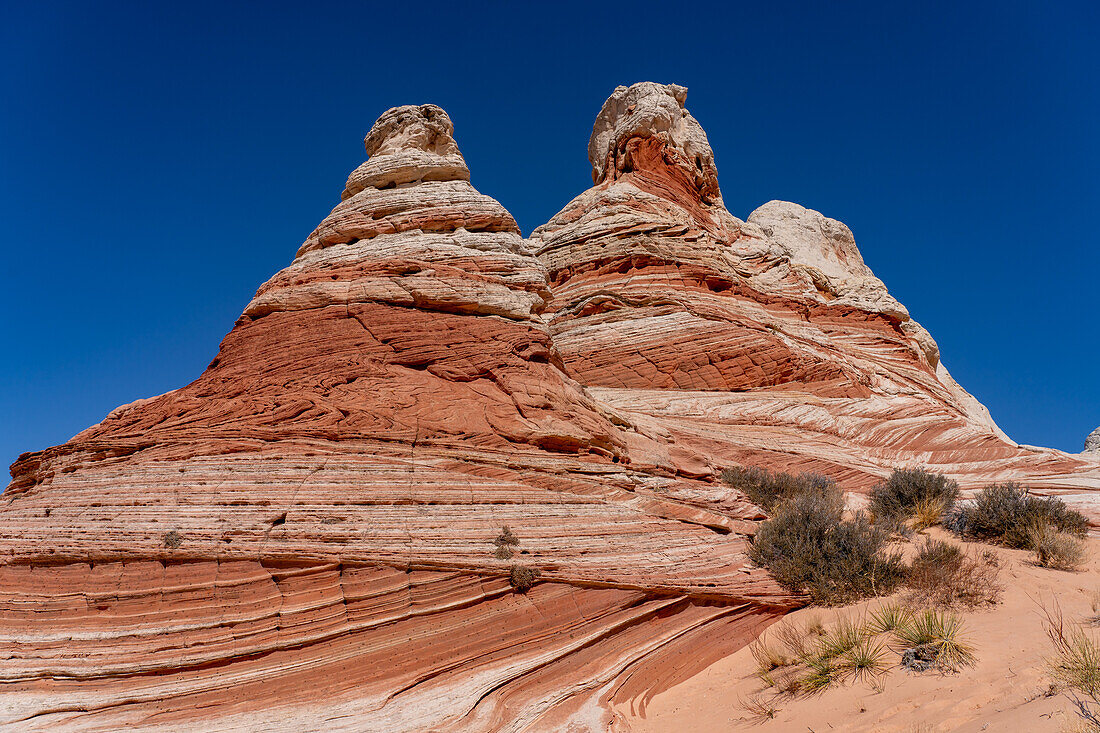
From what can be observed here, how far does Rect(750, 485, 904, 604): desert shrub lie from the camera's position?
925cm

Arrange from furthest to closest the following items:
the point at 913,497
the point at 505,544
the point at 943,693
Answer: the point at 913,497
the point at 505,544
the point at 943,693

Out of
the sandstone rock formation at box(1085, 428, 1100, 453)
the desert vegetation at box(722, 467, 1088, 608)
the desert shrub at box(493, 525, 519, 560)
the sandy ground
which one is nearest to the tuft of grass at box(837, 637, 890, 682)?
the sandy ground

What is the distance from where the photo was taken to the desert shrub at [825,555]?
925 cm

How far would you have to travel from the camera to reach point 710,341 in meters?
21.9

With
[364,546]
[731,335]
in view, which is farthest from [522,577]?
[731,335]

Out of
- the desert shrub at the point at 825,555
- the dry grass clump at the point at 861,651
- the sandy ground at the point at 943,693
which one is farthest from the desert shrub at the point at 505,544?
the desert shrub at the point at 825,555

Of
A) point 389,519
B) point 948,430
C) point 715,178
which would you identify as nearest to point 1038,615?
point 389,519

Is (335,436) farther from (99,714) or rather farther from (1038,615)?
(1038,615)

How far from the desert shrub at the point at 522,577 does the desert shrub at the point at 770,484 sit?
6.01 meters

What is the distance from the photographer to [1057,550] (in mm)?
9883

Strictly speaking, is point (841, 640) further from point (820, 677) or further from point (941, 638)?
point (941, 638)

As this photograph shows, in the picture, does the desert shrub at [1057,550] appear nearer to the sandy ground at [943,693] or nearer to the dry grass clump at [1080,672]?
the sandy ground at [943,693]

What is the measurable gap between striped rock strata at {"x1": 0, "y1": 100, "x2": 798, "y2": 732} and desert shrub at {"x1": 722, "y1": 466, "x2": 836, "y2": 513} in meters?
1.32

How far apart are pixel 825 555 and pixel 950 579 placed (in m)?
1.62
